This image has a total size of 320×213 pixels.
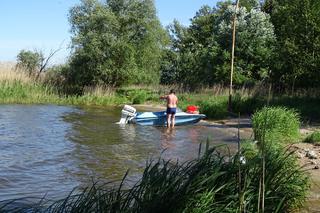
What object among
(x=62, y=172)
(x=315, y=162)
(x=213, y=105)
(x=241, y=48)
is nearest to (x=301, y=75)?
(x=213, y=105)

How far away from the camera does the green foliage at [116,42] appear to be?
38281 millimetres

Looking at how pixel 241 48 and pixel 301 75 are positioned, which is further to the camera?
pixel 241 48

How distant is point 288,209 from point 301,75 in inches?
820

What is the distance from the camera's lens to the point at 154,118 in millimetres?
22797

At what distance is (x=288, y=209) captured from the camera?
23.8ft

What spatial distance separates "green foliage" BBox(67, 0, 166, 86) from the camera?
3828 centimetres

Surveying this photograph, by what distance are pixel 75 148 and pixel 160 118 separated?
25.2 feet

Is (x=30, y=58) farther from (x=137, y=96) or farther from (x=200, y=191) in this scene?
(x=200, y=191)

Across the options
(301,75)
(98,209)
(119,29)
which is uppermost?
(119,29)

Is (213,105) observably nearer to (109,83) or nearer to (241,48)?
(241,48)

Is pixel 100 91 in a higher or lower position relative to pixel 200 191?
higher

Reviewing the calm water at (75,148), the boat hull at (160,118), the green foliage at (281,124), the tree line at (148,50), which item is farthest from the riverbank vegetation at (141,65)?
the green foliage at (281,124)

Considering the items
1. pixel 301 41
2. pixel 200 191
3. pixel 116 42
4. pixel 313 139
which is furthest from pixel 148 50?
pixel 200 191

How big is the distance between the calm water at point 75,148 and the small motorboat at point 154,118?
1.66 feet
